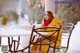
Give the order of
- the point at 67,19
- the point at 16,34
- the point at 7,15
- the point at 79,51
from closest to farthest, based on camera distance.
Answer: the point at 7,15 → the point at 16,34 → the point at 79,51 → the point at 67,19

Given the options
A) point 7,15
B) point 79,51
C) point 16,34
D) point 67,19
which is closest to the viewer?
point 7,15

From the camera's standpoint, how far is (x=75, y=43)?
103 inches

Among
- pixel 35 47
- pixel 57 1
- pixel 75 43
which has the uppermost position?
pixel 57 1

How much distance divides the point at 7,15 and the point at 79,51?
226cm

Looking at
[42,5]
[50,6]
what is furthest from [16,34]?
[42,5]

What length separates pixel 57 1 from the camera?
7141 mm

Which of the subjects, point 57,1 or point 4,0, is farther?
point 57,1

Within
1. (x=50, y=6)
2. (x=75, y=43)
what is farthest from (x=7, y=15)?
(x=50, y=6)

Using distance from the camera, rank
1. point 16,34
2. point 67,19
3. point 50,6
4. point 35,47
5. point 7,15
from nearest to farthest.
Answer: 1. point 7,15
2. point 16,34
3. point 35,47
4. point 50,6
5. point 67,19

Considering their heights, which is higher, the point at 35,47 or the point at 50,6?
the point at 50,6

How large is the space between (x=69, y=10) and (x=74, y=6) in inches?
10.3

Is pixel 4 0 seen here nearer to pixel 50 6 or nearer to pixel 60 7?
pixel 50 6

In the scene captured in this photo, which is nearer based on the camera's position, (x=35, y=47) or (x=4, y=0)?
(x=4, y=0)

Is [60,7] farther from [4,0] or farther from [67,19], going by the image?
[4,0]
